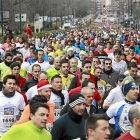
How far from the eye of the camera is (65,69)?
12.1 m

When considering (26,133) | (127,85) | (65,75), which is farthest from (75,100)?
(65,75)

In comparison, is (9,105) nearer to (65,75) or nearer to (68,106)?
(68,106)

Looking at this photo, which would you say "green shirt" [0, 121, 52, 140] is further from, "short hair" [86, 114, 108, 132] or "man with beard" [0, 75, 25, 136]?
"man with beard" [0, 75, 25, 136]

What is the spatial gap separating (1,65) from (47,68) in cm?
137

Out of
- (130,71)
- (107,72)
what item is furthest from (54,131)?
(107,72)

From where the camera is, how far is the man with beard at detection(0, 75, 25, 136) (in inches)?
345

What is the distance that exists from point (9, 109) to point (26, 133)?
9.66 feet

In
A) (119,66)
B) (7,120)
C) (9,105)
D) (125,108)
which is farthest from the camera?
(119,66)

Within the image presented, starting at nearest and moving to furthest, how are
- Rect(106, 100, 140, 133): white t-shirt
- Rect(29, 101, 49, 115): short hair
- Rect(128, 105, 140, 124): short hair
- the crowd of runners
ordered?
Rect(128, 105, 140, 124): short hair
the crowd of runners
Rect(29, 101, 49, 115): short hair
Rect(106, 100, 140, 133): white t-shirt

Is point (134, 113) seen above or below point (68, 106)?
above

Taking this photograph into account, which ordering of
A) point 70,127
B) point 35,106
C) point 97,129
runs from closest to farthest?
point 97,129 < point 35,106 < point 70,127

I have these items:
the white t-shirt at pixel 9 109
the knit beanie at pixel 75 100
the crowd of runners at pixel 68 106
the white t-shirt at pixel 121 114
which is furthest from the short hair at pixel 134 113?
the white t-shirt at pixel 9 109

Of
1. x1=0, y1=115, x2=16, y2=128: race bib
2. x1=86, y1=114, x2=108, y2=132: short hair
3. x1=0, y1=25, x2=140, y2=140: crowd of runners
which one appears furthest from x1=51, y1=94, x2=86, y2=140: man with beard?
x1=0, y1=115, x2=16, y2=128: race bib

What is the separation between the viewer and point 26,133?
600 cm
